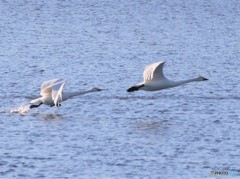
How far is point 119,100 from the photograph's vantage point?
2333 centimetres

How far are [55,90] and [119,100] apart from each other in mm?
2837

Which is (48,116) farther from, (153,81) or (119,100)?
(119,100)

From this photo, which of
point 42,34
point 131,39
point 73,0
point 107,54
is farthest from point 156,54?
point 73,0

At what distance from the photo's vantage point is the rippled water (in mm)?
17453

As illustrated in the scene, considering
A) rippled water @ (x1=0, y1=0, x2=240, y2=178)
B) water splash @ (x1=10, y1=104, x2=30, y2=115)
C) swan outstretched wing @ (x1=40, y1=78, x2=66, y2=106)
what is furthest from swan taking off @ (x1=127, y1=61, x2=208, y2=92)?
water splash @ (x1=10, y1=104, x2=30, y2=115)

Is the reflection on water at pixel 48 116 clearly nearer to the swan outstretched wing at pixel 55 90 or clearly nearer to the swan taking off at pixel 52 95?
the swan taking off at pixel 52 95

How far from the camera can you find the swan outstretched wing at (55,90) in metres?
20.4

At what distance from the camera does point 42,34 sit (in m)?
36.4

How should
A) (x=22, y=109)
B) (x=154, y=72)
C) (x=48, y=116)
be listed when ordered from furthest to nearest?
(x=154, y=72)
(x=22, y=109)
(x=48, y=116)

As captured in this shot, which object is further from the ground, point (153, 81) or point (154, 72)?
point (154, 72)

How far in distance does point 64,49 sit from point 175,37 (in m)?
4.72

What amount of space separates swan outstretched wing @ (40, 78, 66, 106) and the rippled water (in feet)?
1.52

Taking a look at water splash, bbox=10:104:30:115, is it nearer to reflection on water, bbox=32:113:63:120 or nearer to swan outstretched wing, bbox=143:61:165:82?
reflection on water, bbox=32:113:63:120

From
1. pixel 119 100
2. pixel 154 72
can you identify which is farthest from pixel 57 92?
pixel 119 100
